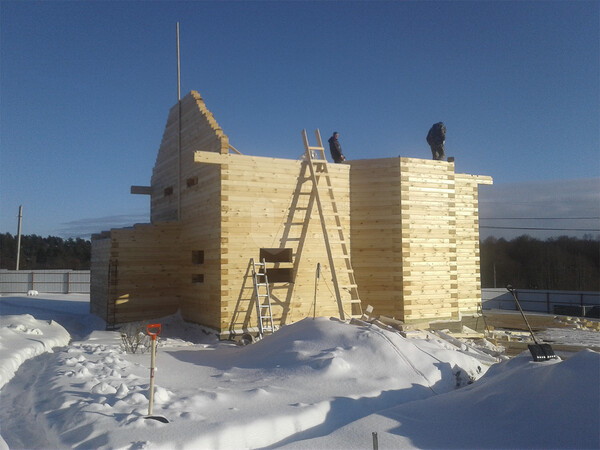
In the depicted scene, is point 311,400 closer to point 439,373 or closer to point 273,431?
point 273,431

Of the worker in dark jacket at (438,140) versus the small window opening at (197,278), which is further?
the worker in dark jacket at (438,140)

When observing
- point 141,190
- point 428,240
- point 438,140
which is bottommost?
point 428,240

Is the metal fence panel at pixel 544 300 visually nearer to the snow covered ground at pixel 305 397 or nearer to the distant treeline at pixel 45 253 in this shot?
the snow covered ground at pixel 305 397

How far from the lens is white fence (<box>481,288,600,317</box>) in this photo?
22938 mm

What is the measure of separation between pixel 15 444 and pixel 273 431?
256 centimetres

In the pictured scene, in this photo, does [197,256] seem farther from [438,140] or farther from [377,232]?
[438,140]

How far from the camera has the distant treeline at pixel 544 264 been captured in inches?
1592

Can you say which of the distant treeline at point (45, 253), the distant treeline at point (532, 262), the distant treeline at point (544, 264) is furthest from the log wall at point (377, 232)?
the distant treeline at point (45, 253)

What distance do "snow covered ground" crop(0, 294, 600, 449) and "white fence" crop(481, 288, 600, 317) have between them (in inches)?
710

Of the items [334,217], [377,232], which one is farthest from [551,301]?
[334,217]

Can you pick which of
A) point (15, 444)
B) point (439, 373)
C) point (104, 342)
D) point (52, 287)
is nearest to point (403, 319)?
point (439, 373)

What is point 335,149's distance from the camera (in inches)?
559

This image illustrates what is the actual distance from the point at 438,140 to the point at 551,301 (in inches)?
661

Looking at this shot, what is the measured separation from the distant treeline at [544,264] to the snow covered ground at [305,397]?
3493cm
